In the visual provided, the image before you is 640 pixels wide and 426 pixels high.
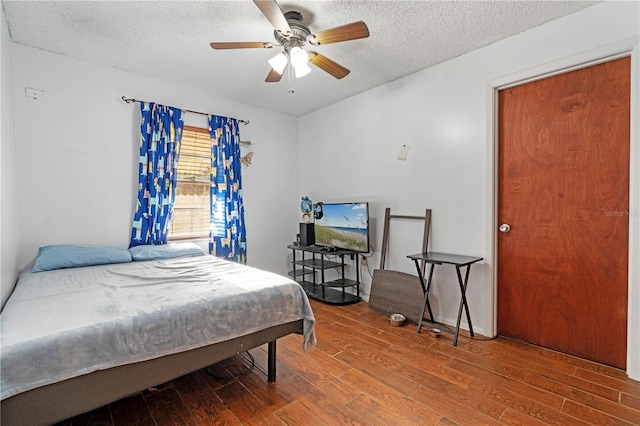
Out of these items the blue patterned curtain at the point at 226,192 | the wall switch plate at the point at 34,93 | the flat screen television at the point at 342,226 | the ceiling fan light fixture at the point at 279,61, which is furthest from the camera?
the blue patterned curtain at the point at 226,192

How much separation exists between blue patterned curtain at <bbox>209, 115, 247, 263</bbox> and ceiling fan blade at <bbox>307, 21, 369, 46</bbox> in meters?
2.10

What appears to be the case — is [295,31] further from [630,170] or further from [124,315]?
[630,170]

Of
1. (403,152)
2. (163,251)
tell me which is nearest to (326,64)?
(403,152)

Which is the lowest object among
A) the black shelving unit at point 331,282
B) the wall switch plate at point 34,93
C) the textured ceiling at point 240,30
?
the black shelving unit at point 331,282

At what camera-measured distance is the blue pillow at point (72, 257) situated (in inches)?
95.7

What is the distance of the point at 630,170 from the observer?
6.56 ft

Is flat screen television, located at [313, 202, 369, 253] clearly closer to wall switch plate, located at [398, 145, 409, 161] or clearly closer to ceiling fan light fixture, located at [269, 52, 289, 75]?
wall switch plate, located at [398, 145, 409, 161]

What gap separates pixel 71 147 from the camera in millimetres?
2859

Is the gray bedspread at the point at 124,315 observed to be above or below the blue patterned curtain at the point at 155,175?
below

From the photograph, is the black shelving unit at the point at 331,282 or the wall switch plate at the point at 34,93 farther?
the black shelving unit at the point at 331,282

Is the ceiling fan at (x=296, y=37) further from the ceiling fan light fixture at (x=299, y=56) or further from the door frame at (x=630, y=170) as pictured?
the door frame at (x=630, y=170)

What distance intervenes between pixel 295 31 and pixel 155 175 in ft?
7.04

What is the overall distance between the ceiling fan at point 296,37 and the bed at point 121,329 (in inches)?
63.3

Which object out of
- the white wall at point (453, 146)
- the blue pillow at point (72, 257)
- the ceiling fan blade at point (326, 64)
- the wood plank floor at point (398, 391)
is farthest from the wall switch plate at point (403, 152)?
the blue pillow at point (72, 257)
